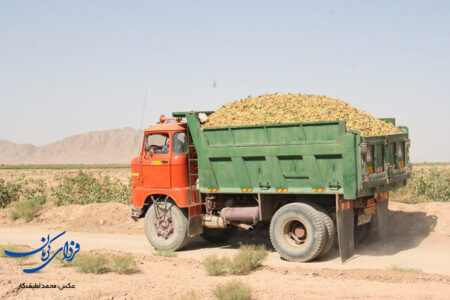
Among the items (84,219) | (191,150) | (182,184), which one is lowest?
(84,219)

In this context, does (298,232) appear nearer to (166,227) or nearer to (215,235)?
(215,235)

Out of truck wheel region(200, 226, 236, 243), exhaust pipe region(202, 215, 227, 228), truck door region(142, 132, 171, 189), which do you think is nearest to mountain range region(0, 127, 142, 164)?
truck wheel region(200, 226, 236, 243)

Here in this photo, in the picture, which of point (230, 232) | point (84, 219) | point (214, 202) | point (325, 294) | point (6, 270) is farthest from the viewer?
point (84, 219)

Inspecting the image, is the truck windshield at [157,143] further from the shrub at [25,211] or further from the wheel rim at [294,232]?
the shrub at [25,211]

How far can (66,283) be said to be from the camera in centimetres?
817

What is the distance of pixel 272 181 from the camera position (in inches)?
402

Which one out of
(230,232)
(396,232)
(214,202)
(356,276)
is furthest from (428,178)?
(356,276)

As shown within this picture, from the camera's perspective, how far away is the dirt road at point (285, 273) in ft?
24.5

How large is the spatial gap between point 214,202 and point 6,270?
14.8 feet

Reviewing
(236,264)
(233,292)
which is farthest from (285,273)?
(233,292)

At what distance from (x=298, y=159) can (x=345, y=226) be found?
155cm

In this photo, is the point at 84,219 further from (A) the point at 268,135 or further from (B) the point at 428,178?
(B) the point at 428,178

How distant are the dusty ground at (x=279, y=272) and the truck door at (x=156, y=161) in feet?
5.27

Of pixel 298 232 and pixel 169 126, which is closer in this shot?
pixel 298 232
